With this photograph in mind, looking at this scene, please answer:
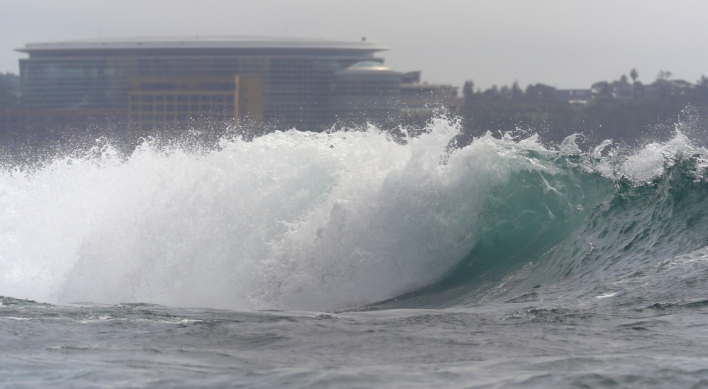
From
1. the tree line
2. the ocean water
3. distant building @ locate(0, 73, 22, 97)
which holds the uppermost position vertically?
distant building @ locate(0, 73, 22, 97)

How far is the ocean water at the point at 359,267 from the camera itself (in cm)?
745

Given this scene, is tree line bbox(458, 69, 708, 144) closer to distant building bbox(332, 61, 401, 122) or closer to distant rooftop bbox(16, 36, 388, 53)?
distant building bbox(332, 61, 401, 122)

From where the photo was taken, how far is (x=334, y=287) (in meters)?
14.5

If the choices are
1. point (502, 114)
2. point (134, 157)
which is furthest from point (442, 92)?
point (134, 157)

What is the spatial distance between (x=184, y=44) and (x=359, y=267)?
4482 inches

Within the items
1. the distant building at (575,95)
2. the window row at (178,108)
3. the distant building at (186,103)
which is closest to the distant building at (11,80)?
the distant building at (186,103)

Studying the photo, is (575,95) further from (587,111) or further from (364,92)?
(364,92)

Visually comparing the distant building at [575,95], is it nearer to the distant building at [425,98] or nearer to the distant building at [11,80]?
the distant building at [425,98]

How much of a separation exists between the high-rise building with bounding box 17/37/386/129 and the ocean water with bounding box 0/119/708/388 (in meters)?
89.8

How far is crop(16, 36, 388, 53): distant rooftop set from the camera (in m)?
124

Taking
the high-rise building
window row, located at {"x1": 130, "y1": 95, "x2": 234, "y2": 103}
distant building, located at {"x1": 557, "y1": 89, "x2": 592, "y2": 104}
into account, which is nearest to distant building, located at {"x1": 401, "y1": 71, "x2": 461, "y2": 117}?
the high-rise building

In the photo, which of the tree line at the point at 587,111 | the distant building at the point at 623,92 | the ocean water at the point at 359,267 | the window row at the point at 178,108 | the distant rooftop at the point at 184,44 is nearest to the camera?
the ocean water at the point at 359,267

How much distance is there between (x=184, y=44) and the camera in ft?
408

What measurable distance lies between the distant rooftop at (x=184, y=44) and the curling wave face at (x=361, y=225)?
10744 cm
